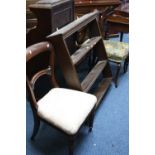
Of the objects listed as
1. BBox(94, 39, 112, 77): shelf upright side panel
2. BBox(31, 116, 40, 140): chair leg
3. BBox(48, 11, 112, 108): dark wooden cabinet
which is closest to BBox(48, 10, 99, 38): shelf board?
BBox(48, 11, 112, 108): dark wooden cabinet

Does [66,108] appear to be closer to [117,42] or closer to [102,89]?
[102,89]

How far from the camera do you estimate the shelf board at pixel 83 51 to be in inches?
79.5

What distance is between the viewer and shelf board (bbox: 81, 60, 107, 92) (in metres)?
2.12

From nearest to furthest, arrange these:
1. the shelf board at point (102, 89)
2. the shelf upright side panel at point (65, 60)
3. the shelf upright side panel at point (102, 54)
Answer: the shelf upright side panel at point (65, 60)
the shelf board at point (102, 89)
the shelf upright side panel at point (102, 54)

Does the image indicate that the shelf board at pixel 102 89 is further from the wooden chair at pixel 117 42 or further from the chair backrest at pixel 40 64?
the chair backrest at pixel 40 64

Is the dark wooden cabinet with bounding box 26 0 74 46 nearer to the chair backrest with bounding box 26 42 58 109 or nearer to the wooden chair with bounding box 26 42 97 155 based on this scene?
the chair backrest with bounding box 26 42 58 109

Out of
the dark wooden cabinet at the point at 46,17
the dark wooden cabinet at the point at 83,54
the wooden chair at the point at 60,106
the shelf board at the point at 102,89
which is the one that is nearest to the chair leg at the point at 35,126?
the wooden chair at the point at 60,106

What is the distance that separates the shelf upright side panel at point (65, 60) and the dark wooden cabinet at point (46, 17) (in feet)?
1.20

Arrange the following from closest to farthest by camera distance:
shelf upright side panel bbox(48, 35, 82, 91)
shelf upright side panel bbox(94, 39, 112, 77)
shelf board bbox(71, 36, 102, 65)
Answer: shelf upright side panel bbox(48, 35, 82, 91) < shelf board bbox(71, 36, 102, 65) < shelf upright side panel bbox(94, 39, 112, 77)

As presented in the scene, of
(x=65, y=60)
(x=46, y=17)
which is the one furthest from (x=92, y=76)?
(x=46, y=17)

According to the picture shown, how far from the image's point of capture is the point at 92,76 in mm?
2301

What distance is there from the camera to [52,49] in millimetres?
1735

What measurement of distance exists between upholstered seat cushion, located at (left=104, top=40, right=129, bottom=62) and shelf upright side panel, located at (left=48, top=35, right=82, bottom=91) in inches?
32.0
